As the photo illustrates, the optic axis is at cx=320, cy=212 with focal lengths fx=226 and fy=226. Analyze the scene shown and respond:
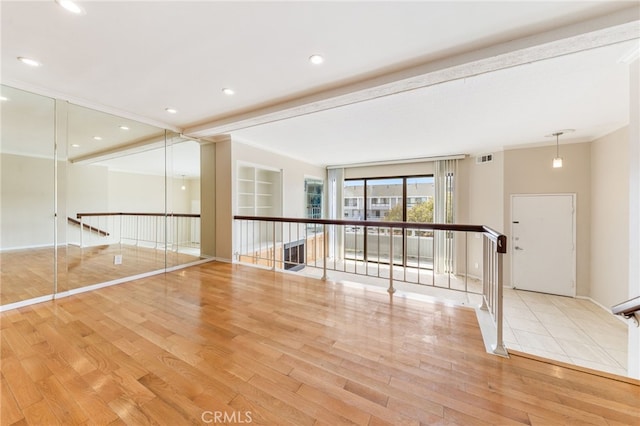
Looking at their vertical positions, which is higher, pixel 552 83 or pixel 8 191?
pixel 552 83

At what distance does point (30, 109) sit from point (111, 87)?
133 centimetres

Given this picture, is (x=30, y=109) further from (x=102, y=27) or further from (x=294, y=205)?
→ (x=294, y=205)

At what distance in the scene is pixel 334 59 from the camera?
2086mm

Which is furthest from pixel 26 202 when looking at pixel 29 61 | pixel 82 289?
pixel 29 61

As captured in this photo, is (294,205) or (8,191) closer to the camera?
(8,191)

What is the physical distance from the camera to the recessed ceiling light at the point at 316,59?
2.04 meters

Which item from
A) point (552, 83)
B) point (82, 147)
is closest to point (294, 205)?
point (82, 147)

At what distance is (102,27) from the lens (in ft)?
5.61

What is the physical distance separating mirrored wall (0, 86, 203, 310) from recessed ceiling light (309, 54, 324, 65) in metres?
3.16

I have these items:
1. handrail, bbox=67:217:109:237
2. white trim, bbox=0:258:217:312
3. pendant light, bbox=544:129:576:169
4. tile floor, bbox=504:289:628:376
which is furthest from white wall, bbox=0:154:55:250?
pendant light, bbox=544:129:576:169

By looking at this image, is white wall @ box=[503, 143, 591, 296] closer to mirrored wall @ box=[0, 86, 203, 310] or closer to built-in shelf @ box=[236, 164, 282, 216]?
built-in shelf @ box=[236, 164, 282, 216]

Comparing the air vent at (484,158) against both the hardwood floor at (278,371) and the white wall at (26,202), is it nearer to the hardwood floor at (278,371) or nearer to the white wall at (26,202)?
the hardwood floor at (278,371)

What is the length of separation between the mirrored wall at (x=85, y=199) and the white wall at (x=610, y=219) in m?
7.26

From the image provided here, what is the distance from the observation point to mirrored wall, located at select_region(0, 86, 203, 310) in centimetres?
292
